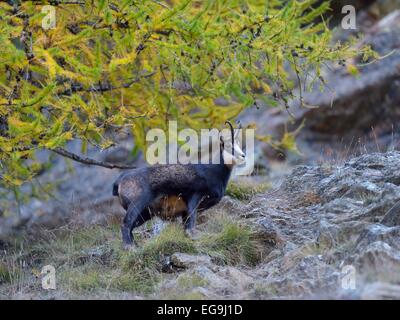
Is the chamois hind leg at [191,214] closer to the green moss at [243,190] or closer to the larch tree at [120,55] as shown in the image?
the larch tree at [120,55]

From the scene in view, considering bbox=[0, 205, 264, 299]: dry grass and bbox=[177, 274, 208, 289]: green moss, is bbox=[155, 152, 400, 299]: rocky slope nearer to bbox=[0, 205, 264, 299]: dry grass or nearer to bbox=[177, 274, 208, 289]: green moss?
bbox=[177, 274, 208, 289]: green moss

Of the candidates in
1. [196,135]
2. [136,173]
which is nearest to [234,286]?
[136,173]

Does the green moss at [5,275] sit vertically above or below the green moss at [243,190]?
below

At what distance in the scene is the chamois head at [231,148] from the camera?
863 cm

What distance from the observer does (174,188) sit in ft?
27.9

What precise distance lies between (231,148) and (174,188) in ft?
2.64

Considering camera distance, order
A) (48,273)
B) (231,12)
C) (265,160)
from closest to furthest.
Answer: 1. (48,273)
2. (231,12)
3. (265,160)

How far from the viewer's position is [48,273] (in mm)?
7984

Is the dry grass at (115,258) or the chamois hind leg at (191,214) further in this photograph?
the chamois hind leg at (191,214)

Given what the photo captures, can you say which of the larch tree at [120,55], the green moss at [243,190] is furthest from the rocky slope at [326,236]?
the larch tree at [120,55]

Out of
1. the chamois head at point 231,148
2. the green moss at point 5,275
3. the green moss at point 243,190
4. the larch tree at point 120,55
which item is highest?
the larch tree at point 120,55

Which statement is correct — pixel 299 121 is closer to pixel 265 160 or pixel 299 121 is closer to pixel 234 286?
pixel 265 160

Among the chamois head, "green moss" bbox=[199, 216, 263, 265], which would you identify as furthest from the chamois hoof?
the chamois head

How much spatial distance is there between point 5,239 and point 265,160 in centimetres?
665
